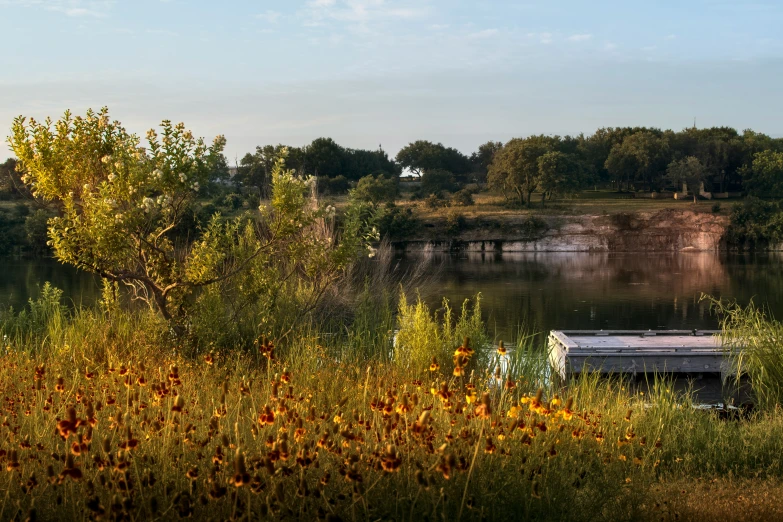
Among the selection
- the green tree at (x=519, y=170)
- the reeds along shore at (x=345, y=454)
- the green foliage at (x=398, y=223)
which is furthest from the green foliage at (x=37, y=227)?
the reeds along shore at (x=345, y=454)

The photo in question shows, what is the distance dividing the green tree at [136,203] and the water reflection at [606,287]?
632 cm

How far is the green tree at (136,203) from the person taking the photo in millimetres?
9234

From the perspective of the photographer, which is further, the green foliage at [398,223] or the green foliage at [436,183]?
the green foliage at [436,183]

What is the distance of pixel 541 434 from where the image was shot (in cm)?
560

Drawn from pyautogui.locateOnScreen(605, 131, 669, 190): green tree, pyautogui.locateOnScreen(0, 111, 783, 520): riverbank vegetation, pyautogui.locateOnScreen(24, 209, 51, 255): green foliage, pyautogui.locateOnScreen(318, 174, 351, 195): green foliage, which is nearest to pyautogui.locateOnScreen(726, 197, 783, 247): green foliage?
pyautogui.locateOnScreen(605, 131, 669, 190): green tree

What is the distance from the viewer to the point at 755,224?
70000mm

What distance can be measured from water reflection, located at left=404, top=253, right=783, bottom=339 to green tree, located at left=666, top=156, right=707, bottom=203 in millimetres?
19313

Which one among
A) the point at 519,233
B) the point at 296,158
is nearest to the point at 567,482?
the point at 519,233

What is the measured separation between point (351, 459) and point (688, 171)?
8244 cm

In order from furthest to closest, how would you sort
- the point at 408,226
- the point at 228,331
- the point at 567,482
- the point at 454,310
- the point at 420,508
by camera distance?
1. the point at 408,226
2. the point at 454,310
3. the point at 228,331
4. the point at 567,482
5. the point at 420,508

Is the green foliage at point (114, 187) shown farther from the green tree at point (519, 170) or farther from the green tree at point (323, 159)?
the green tree at point (323, 159)

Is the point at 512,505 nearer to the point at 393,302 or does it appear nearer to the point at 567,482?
the point at 567,482

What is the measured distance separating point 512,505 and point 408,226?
6244 cm

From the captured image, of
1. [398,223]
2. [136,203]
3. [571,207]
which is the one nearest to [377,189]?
[398,223]
